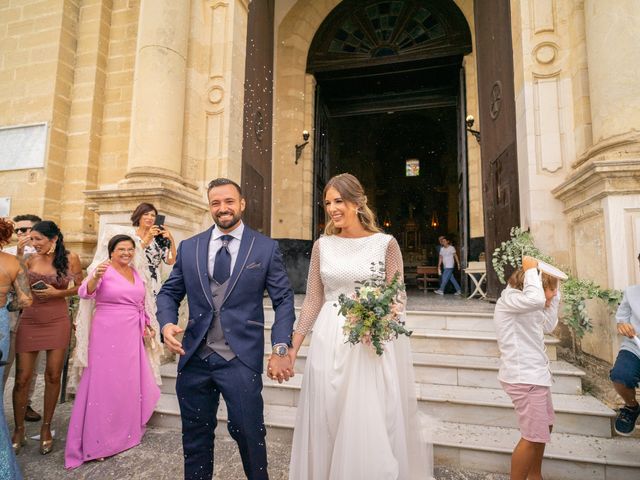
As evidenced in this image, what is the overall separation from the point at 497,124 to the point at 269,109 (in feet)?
15.3

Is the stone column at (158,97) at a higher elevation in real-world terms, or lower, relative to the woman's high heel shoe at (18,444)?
higher

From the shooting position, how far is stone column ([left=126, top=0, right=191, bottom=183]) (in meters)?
5.29

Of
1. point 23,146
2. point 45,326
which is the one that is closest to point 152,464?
point 45,326

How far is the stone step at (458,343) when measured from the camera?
4.06 metres

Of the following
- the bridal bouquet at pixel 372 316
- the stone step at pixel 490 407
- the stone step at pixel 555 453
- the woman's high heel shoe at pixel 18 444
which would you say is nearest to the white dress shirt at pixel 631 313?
the stone step at pixel 490 407

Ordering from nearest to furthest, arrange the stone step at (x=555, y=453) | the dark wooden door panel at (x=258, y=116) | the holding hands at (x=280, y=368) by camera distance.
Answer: the holding hands at (x=280, y=368), the stone step at (x=555, y=453), the dark wooden door panel at (x=258, y=116)

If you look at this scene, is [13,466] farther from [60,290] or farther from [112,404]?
[60,290]

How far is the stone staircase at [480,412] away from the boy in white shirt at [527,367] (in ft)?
1.45

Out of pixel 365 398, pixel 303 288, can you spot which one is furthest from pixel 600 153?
pixel 303 288

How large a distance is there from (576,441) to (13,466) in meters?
3.89

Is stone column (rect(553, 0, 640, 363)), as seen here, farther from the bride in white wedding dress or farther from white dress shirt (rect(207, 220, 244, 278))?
white dress shirt (rect(207, 220, 244, 278))

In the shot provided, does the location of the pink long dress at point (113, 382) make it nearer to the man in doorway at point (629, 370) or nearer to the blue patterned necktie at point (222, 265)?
the blue patterned necktie at point (222, 265)

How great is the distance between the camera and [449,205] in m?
22.5

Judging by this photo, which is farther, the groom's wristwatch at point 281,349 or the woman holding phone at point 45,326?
the woman holding phone at point 45,326
